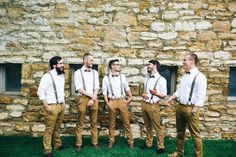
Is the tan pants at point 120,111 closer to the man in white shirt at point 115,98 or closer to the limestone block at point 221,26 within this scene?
the man in white shirt at point 115,98

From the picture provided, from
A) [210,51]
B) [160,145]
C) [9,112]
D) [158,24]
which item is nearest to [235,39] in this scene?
[210,51]

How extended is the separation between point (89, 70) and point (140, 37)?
4.60 feet

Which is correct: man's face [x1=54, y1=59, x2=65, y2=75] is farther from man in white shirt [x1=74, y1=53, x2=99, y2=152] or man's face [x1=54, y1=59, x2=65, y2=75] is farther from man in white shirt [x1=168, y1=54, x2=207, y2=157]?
man in white shirt [x1=168, y1=54, x2=207, y2=157]

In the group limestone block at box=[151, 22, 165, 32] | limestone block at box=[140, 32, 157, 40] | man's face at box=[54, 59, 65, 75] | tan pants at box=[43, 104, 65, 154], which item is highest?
limestone block at box=[151, 22, 165, 32]

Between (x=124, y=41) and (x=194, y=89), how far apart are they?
2.12 metres

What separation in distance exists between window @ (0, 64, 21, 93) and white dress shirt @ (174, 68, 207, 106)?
3.73m

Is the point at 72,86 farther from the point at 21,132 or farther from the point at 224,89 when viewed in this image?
the point at 224,89

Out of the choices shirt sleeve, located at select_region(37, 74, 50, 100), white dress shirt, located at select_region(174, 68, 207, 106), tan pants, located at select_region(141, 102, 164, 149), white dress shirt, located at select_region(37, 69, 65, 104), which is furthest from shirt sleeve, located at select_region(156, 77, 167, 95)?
shirt sleeve, located at select_region(37, 74, 50, 100)

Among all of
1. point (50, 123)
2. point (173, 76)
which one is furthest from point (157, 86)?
point (50, 123)

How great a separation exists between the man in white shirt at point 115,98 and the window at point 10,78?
7.00ft

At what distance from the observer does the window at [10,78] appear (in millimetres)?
7723

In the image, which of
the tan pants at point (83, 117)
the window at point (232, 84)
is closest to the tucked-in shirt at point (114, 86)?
the tan pants at point (83, 117)

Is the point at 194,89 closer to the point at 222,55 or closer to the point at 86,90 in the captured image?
the point at 222,55

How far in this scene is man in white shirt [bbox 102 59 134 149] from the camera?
22.6 feet
